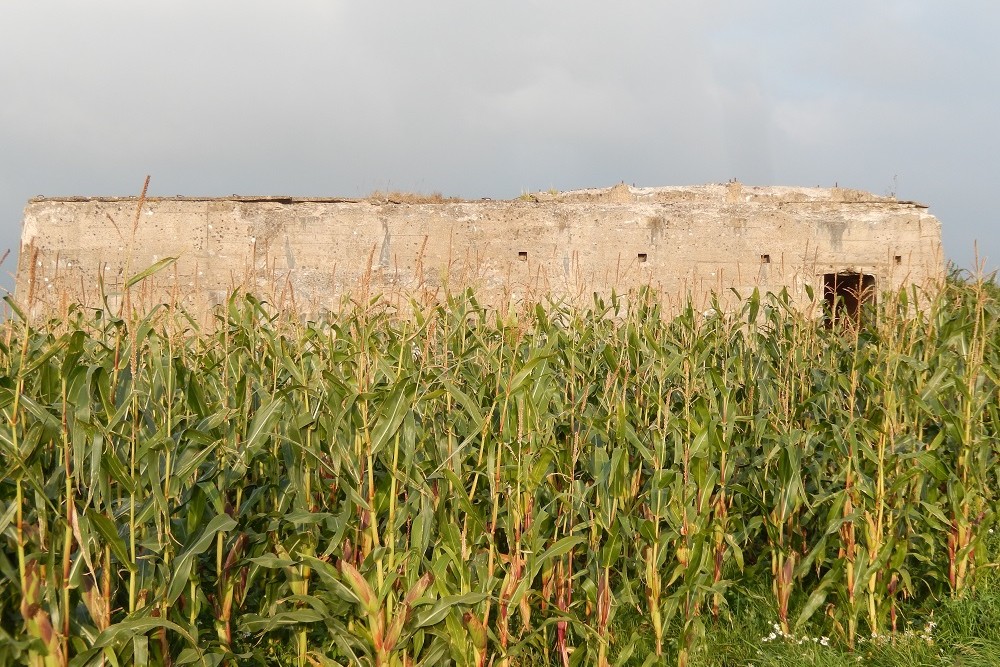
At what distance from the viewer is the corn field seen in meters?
3.40

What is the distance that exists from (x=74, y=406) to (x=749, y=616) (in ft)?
12.9

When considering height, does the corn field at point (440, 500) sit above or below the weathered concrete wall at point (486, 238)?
below

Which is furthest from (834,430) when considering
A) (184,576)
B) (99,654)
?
(99,654)

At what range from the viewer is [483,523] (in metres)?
4.17

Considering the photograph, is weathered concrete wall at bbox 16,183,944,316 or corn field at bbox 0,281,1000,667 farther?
weathered concrete wall at bbox 16,183,944,316

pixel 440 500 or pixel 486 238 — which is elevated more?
pixel 486 238

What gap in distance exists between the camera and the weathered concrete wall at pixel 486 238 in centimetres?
1305

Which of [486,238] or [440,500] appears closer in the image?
[440,500]

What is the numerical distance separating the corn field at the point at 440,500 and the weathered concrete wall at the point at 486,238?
7.27 meters

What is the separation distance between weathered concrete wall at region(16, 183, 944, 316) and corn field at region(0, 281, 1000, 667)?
7269 mm

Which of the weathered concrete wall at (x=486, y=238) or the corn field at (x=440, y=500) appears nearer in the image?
the corn field at (x=440, y=500)

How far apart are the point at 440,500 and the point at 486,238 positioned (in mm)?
9821

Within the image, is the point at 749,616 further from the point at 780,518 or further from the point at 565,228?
the point at 565,228

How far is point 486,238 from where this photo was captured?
1352cm
